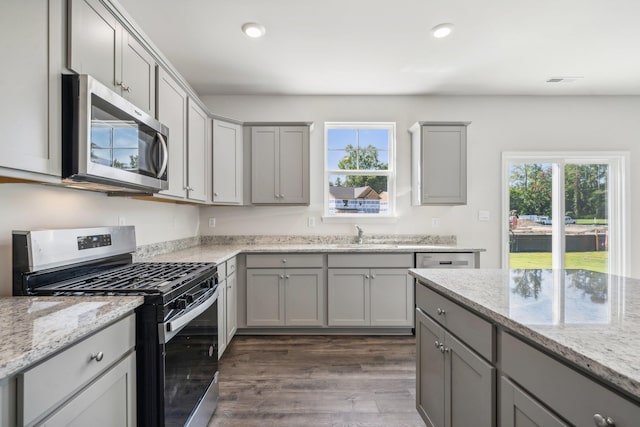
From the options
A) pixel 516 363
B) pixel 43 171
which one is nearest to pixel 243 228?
pixel 43 171

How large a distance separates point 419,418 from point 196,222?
294 cm

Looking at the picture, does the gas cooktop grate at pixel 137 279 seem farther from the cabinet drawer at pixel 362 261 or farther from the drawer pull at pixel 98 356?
the cabinet drawer at pixel 362 261

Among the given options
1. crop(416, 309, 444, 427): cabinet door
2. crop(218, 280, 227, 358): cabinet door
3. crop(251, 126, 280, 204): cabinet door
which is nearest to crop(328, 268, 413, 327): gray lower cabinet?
crop(218, 280, 227, 358): cabinet door

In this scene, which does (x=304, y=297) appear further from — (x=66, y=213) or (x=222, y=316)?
(x=66, y=213)

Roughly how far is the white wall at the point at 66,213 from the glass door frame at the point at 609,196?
386 cm

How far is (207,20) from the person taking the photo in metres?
2.33

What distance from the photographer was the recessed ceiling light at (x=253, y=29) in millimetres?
2371

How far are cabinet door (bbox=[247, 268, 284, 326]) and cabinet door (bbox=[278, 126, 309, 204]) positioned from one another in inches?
33.2

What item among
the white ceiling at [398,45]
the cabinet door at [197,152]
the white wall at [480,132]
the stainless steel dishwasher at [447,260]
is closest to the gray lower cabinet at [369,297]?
the stainless steel dishwasher at [447,260]

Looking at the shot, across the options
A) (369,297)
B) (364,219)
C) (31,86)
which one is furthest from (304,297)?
(31,86)

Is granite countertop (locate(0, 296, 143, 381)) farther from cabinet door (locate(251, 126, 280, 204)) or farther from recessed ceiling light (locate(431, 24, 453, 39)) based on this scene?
recessed ceiling light (locate(431, 24, 453, 39))

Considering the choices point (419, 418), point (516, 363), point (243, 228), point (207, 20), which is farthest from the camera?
point (243, 228)

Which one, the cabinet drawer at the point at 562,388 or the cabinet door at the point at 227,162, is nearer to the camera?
the cabinet drawer at the point at 562,388

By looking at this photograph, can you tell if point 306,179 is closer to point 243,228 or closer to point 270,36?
point 243,228
